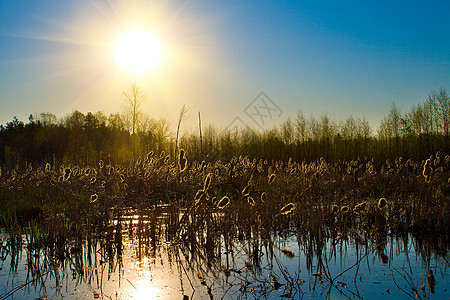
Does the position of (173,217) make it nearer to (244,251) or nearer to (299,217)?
(244,251)

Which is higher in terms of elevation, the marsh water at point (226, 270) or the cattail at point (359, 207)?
the cattail at point (359, 207)

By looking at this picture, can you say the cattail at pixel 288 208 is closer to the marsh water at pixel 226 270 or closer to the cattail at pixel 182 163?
the marsh water at pixel 226 270

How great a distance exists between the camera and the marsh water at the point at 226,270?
2443 millimetres

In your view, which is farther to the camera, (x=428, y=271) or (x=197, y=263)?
(x=197, y=263)

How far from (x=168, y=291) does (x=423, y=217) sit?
3456 mm

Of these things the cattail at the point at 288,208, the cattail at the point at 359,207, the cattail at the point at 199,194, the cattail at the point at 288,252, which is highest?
the cattail at the point at 199,194

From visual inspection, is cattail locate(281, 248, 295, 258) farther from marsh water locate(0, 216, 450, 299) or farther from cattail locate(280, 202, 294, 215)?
cattail locate(280, 202, 294, 215)

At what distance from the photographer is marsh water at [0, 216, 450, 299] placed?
2443mm

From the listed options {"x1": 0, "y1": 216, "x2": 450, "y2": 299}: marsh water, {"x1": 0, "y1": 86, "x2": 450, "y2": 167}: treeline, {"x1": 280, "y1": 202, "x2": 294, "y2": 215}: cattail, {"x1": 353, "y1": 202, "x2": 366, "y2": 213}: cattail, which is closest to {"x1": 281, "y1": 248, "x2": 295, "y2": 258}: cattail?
{"x1": 0, "y1": 216, "x2": 450, "y2": 299}: marsh water

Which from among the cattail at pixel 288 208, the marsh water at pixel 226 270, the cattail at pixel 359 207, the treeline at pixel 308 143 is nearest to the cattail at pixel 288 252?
the marsh water at pixel 226 270

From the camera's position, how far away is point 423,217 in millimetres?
4316

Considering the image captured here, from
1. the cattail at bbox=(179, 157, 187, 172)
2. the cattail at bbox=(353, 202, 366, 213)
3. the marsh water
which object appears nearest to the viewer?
the marsh water

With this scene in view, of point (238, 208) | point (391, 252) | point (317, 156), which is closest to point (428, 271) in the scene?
point (391, 252)

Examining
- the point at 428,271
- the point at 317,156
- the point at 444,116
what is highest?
the point at 444,116
